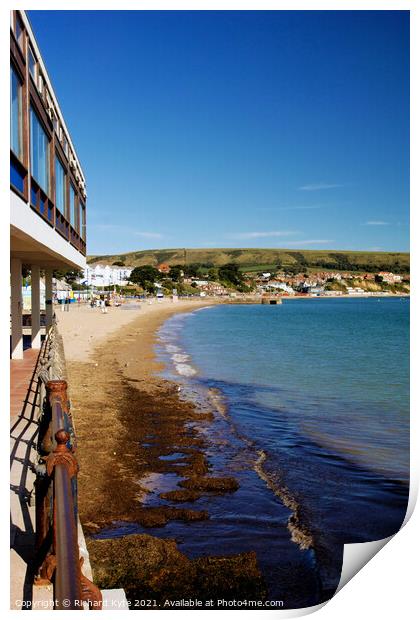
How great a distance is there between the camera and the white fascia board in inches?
214

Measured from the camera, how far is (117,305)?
65688 mm

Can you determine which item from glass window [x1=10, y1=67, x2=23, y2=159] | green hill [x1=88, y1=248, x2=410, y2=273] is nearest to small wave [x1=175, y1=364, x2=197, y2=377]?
glass window [x1=10, y1=67, x2=23, y2=159]

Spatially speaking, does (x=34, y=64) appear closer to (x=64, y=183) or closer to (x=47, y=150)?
(x=47, y=150)

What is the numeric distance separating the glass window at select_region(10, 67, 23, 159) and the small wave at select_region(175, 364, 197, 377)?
12779mm

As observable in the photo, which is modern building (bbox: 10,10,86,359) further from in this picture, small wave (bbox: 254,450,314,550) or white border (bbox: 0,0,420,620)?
small wave (bbox: 254,450,314,550)

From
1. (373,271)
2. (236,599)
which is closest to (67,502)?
(236,599)

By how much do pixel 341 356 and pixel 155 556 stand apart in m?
24.0

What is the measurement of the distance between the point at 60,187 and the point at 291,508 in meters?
6.53

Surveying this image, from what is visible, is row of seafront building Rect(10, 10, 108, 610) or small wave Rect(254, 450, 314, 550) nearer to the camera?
row of seafront building Rect(10, 10, 108, 610)

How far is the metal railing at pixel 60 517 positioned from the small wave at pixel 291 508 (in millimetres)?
3058

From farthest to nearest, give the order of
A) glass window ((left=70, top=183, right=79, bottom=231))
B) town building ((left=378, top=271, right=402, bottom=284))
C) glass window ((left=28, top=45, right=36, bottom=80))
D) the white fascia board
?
town building ((left=378, top=271, right=402, bottom=284)) → glass window ((left=70, top=183, right=79, bottom=231)) → glass window ((left=28, top=45, right=36, bottom=80)) → the white fascia board

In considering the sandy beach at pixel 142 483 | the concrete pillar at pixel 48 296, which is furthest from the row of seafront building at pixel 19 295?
the concrete pillar at pixel 48 296

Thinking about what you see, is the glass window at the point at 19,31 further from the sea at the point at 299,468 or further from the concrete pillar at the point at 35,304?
the concrete pillar at the point at 35,304
